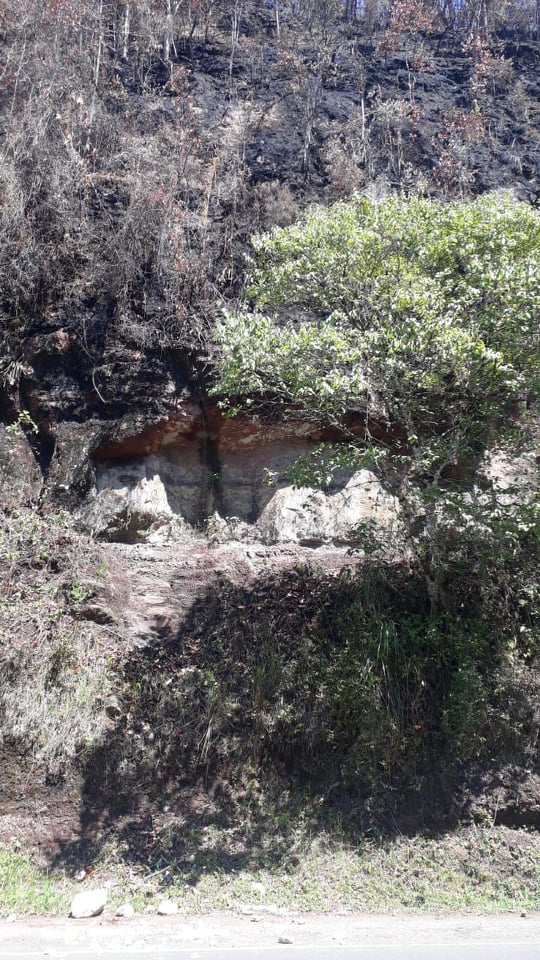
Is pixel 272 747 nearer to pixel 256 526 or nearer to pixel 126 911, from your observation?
pixel 126 911

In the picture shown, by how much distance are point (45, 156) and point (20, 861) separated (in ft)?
37.5

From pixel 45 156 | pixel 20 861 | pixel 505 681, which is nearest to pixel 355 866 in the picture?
pixel 505 681

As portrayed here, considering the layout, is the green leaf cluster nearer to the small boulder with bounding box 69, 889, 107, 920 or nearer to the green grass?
the green grass

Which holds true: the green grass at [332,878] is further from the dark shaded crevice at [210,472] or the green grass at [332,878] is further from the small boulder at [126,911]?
the dark shaded crevice at [210,472]

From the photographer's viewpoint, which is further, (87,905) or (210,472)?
(210,472)

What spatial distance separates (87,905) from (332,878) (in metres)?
2.20

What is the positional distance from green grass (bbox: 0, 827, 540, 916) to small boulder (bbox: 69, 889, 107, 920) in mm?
96

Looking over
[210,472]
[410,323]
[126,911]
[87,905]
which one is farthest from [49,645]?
[410,323]

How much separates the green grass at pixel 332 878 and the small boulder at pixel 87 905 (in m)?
0.10

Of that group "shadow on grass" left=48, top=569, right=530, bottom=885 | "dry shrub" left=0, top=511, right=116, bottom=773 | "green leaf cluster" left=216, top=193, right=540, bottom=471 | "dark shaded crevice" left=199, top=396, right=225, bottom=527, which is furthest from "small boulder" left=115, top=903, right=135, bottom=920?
"dark shaded crevice" left=199, top=396, right=225, bottom=527

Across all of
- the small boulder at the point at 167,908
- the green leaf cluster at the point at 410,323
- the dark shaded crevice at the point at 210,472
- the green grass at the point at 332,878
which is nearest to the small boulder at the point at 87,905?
the green grass at the point at 332,878

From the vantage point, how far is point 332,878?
622 cm

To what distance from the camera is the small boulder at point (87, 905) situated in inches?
220

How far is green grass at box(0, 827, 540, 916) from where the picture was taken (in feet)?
19.3
